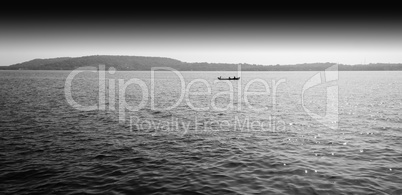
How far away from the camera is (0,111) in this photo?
47.5m

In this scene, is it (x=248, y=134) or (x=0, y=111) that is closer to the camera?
(x=248, y=134)

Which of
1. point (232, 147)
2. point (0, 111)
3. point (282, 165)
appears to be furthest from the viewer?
point (0, 111)

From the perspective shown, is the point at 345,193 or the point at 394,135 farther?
the point at 394,135

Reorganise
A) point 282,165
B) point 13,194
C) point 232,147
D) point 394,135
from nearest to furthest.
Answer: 1. point 13,194
2. point 282,165
3. point 232,147
4. point 394,135

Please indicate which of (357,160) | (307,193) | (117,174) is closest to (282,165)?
(307,193)

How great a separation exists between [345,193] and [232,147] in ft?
41.1

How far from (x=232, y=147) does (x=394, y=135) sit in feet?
71.1

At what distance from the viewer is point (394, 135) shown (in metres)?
32.8

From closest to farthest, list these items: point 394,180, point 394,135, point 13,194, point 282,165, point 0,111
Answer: point 13,194 < point 394,180 < point 282,165 < point 394,135 < point 0,111

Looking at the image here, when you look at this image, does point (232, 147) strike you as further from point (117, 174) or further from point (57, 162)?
point (57, 162)

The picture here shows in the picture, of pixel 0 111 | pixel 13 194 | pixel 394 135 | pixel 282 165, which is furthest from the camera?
pixel 0 111

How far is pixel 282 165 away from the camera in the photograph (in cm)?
2272

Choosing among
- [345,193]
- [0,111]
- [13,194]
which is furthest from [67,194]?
[0,111]

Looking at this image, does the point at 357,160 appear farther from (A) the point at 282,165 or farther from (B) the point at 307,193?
(B) the point at 307,193
